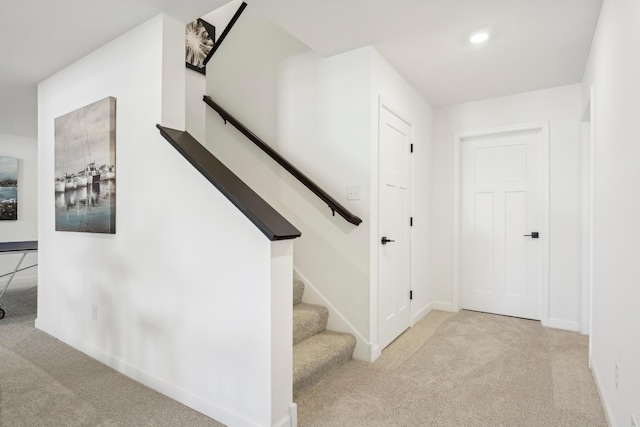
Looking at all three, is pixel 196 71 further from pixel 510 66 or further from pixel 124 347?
pixel 510 66

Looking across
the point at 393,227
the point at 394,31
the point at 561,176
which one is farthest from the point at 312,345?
the point at 561,176

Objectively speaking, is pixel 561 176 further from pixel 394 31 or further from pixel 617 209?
pixel 394 31

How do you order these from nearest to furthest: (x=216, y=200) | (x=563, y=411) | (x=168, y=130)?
1. (x=216, y=200)
2. (x=563, y=411)
3. (x=168, y=130)

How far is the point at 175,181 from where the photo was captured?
2.01 metres

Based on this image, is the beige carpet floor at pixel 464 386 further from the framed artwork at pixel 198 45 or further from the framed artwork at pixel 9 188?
the framed artwork at pixel 9 188

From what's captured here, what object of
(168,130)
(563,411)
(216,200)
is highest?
(168,130)

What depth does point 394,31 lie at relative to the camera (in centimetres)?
239

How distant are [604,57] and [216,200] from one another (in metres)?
2.30

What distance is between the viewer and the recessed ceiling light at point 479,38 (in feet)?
7.96

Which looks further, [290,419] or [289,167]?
[289,167]

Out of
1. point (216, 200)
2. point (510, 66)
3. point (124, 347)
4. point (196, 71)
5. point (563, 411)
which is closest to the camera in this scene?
point (216, 200)

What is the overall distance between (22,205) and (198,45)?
410 centimetres

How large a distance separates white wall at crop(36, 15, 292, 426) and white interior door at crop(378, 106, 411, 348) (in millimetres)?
1259

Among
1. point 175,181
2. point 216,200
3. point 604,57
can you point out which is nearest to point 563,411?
point 604,57
